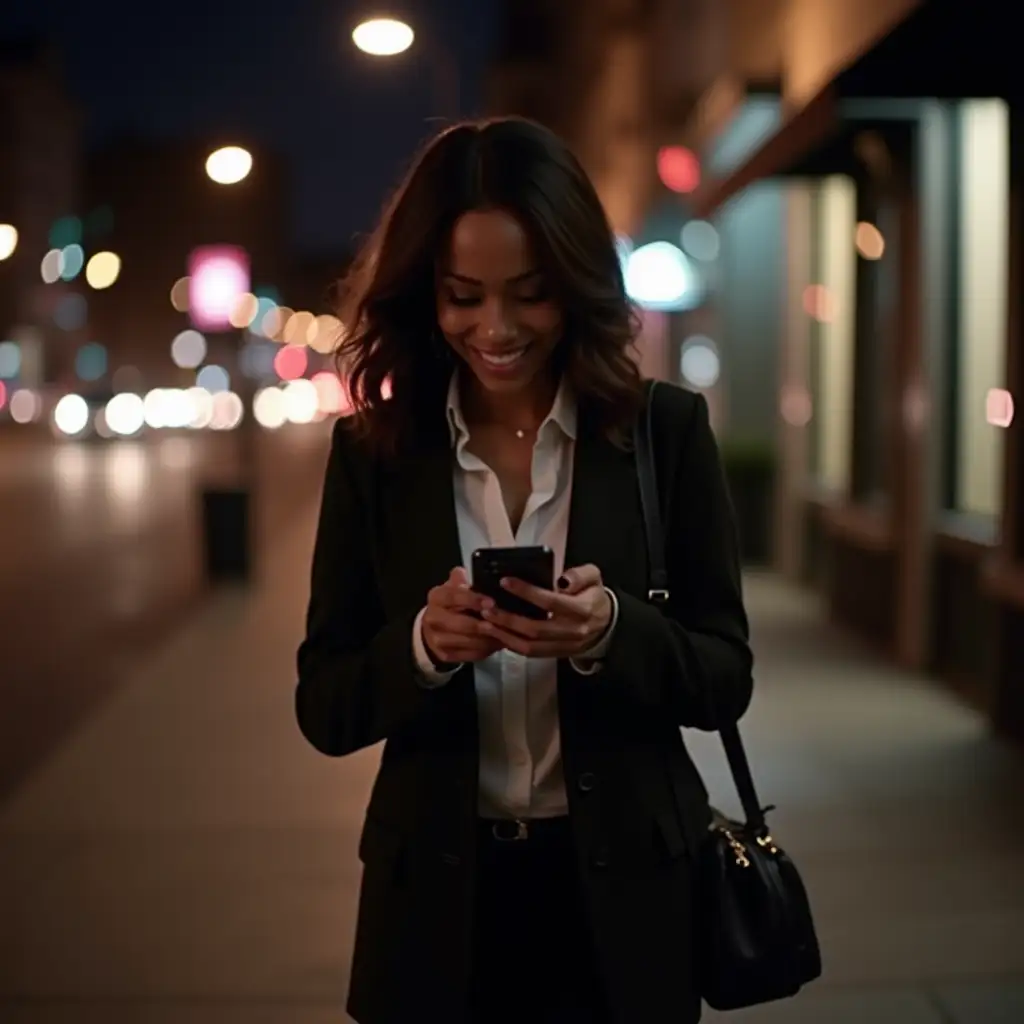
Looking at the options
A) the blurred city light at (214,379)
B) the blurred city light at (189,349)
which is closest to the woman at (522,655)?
the blurred city light at (214,379)

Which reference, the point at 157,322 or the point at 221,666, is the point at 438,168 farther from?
the point at 157,322

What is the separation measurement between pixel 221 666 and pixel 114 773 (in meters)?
3.38

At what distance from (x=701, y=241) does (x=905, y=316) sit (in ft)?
38.5

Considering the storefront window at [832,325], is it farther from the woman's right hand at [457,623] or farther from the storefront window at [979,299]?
the woman's right hand at [457,623]

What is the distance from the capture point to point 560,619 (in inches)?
87.4

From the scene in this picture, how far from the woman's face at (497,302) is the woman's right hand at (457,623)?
342 millimetres

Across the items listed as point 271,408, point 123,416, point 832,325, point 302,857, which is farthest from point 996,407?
point 271,408

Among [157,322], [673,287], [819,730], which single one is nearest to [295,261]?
[157,322]

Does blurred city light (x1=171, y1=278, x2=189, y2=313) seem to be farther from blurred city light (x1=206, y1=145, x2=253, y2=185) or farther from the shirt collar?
the shirt collar

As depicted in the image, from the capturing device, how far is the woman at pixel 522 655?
7.87 ft

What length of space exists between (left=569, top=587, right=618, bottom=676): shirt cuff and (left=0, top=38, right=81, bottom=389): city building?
83.6 meters

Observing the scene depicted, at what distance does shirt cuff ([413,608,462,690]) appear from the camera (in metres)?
2.35

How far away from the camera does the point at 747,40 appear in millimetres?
17344

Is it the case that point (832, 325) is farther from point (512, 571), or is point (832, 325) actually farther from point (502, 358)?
point (512, 571)
